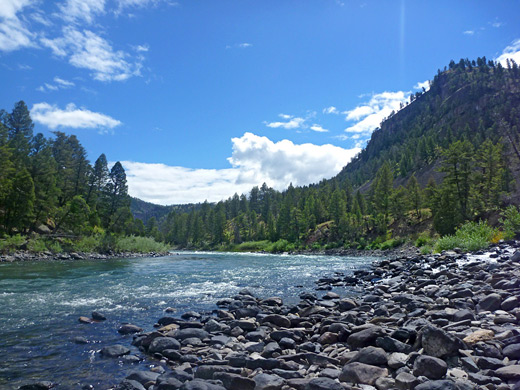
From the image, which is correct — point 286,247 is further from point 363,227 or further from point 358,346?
point 358,346

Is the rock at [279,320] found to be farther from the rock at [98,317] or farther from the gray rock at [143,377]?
the rock at [98,317]

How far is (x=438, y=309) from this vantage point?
9898mm

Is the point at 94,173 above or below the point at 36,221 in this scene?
above

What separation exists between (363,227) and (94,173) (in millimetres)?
68948

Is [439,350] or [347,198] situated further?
[347,198]

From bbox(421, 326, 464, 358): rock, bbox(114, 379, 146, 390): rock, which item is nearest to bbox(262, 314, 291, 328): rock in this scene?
bbox(421, 326, 464, 358): rock

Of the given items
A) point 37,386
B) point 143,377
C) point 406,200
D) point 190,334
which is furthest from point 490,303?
point 406,200

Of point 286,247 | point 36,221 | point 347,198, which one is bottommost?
point 286,247

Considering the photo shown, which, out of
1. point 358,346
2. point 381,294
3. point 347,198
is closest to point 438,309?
point 358,346

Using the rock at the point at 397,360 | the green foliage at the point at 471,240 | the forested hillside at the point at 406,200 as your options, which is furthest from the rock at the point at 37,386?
the green foliage at the point at 471,240

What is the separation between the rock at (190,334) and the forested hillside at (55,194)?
39.0 metres

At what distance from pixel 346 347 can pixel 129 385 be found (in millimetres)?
4806

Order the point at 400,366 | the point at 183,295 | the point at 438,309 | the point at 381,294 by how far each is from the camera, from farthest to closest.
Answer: the point at 183,295 < the point at 381,294 < the point at 438,309 < the point at 400,366

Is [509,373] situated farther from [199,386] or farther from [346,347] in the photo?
[199,386]
